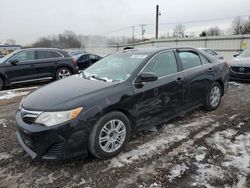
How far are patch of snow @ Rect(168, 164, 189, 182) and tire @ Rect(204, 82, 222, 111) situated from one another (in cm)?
240

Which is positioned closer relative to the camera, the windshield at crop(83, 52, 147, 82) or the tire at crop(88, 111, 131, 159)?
the tire at crop(88, 111, 131, 159)

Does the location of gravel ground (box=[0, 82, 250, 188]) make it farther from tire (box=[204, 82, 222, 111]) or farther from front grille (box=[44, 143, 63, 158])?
tire (box=[204, 82, 222, 111])

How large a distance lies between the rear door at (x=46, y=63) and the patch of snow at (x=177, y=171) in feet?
25.8

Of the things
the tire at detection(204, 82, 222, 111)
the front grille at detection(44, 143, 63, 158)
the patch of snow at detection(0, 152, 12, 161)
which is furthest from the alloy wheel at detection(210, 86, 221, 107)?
the patch of snow at detection(0, 152, 12, 161)

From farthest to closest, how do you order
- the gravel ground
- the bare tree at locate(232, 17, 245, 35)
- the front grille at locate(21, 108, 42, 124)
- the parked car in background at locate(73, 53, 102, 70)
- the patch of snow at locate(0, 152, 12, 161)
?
the bare tree at locate(232, 17, 245, 35)
the parked car in background at locate(73, 53, 102, 70)
the patch of snow at locate(0, 152, 12, 161)
the front grille at locate(21, 108, 42, 124)
the gravel ground

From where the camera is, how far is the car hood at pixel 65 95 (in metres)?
3.14

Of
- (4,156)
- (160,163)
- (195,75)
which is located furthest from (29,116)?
(195,75)

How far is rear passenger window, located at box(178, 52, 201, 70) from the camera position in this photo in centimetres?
473

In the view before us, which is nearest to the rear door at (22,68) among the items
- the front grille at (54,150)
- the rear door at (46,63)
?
the rear door at (46,63)

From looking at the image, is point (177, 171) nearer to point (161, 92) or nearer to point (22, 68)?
point (161, 92)

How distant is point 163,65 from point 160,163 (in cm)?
179

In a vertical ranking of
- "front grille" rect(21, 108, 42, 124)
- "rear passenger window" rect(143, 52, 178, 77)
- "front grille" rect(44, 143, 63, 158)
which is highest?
"rear passenger window" rect(143, 52, 178, 77)

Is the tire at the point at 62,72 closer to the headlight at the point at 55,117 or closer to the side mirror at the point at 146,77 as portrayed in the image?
the side mirror at the point at 146,77

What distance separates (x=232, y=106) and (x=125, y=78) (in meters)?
3.43
